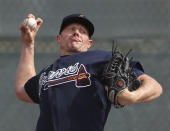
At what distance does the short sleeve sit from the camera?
6.63 feet

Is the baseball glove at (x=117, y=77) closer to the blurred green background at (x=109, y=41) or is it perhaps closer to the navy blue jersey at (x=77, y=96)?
the navy blue jersey at (x=77, y=96)

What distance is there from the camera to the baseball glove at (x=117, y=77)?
58.8 inches

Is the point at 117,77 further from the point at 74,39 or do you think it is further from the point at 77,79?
the point at 74,39

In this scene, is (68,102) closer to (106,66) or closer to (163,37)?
(106,66)

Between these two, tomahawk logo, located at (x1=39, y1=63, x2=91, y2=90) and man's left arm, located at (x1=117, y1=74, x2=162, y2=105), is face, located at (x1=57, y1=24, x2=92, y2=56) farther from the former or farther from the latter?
man's left arm, located at (x1=117, y1=74, x2=162, y2=105)

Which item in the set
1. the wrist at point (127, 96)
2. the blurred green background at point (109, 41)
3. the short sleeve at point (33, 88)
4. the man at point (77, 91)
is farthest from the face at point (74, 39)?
the blurred green background at point (109, 41)

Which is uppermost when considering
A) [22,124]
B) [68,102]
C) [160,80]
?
[68,102]

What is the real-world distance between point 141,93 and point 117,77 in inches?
4.7

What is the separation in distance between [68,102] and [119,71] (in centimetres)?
30

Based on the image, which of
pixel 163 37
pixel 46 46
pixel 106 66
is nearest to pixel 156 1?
pixel 163 37

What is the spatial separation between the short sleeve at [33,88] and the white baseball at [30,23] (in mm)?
288

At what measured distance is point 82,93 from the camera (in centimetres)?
169

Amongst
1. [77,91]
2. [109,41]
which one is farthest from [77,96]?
[109,41]

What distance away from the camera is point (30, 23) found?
79.4 inches
